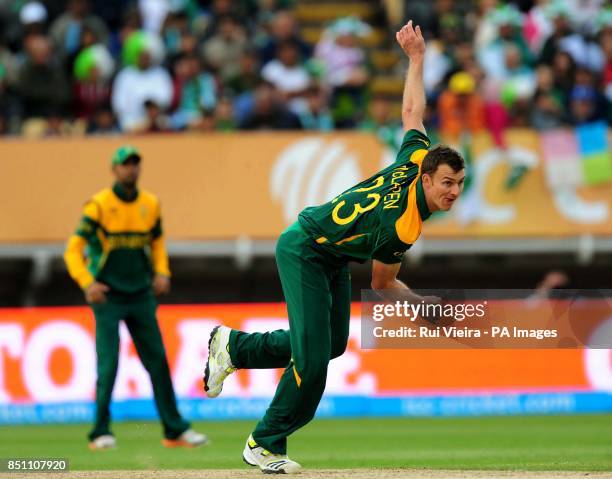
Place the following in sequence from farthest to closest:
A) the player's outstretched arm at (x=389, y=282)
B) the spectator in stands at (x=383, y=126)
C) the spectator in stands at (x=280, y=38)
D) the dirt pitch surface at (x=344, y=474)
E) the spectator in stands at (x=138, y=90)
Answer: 1. the spectator in stands at (x=280, y=38)
2. the spectator in stands at (x=138, y=90)
3. the spectator in stands at (x=383, y=126)
4. the dirt pitch surface at (x=344, y=474)
5. the player's outstretched arm at (x=389, y=282)

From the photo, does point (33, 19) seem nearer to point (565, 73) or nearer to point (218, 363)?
point (565, 73)

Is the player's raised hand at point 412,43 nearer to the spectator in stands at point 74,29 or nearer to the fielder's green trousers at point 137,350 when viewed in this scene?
the fielder's green trousers at point 137,350

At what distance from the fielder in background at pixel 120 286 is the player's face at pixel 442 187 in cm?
448

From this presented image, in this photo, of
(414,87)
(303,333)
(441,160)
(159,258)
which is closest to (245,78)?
(159,258)

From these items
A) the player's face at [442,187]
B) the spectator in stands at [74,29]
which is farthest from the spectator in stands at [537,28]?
the player's face at [442,187]

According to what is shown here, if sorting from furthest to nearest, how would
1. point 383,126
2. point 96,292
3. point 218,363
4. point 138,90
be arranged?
point 138,90 → point 383,126 → point 96,292 → point 218,363

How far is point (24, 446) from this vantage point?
13867 mm

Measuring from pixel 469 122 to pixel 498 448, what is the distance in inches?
269

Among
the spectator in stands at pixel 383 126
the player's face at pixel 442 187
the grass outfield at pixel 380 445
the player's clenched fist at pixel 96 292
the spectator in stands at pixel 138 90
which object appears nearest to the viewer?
the player's face at pixel 442 187

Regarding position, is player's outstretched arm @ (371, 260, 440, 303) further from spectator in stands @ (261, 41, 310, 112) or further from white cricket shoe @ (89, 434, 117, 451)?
spectator in stands @ (261, 41, 310, 112)

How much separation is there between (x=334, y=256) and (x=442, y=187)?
0.97 m

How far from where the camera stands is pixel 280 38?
20297 millimetres

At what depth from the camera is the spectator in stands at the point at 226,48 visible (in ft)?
65.8

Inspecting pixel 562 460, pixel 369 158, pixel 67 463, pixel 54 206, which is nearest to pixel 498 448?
pixel 562 460
